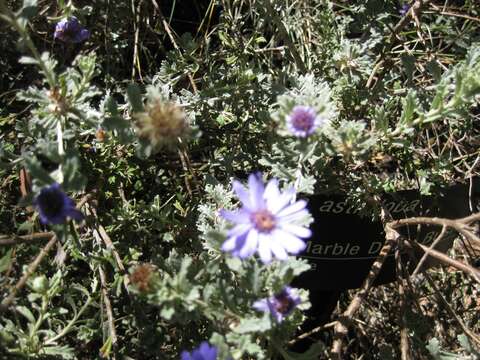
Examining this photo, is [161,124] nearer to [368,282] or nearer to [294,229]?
[294,229]

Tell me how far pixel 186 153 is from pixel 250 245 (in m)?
0.64

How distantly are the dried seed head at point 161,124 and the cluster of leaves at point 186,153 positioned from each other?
3 centimetres

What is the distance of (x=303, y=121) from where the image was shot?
0.94 metres

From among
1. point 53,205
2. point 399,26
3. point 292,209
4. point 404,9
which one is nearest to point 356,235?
point 292,209

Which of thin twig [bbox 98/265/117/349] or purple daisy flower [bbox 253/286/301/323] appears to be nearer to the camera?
purple daisy flower [bbox 253/286/301/323]

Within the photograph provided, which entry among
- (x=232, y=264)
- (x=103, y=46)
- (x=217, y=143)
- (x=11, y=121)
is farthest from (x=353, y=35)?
(x=232, y=264)

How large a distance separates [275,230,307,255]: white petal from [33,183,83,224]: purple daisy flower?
321 mm

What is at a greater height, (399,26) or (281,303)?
(399,26)

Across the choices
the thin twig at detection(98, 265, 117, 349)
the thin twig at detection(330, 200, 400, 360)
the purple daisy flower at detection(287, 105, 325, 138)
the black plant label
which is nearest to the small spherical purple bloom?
the black plant label

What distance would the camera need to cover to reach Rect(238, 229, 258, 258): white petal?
84cm

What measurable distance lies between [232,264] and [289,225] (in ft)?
0.36

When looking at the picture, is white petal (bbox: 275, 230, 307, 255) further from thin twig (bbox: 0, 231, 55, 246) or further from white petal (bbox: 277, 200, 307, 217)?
thin twig (bbox: 0, 231, 55, 246)

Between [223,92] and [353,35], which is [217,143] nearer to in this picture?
[223,92]

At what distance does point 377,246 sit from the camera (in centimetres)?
133
